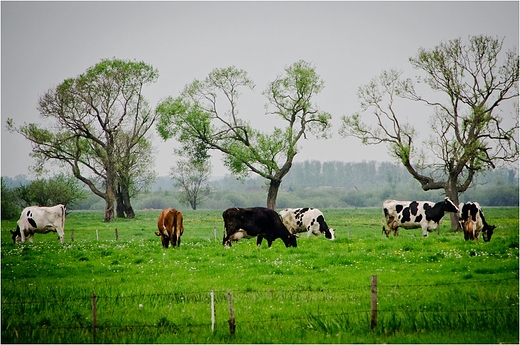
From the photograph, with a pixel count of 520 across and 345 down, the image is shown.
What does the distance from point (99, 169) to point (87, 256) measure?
141ft

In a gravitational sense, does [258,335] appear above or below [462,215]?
below

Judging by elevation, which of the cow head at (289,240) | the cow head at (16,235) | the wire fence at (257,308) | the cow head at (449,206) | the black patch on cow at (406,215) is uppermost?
the cow head at (449,206)

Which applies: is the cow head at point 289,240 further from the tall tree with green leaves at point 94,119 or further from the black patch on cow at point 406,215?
the tall tree with green leaves at point 94,119

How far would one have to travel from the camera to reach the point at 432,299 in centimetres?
1351

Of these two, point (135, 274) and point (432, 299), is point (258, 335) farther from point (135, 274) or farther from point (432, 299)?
point (135, 274)

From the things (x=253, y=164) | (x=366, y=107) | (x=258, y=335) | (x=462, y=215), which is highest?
(x=366, y=107)

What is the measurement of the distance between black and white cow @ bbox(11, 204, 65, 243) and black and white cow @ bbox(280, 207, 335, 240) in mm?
13395

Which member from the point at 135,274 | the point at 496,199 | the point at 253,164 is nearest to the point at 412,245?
the point at 135,274

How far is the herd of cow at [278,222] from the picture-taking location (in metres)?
25.8

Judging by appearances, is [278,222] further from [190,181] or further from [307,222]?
[190,181]

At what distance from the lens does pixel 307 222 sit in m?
31.6

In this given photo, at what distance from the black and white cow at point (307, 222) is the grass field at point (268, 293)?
6.81 meters

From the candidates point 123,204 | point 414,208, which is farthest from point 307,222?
point 123,204

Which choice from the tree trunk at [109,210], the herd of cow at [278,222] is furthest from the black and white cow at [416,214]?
the tree trunk at [109,210]
